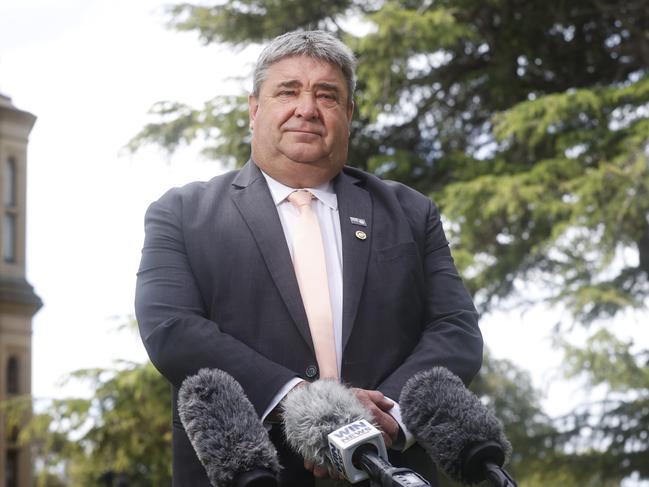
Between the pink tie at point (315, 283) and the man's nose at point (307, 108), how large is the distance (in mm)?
205

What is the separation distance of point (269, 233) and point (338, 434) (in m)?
0.73

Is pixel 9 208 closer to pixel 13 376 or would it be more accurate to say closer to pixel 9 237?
pixel 9 237

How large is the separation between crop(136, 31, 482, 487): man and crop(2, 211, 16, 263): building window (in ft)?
68.0

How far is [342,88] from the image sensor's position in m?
2.81

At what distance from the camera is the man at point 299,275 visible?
251cm

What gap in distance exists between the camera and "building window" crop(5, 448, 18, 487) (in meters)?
22.7

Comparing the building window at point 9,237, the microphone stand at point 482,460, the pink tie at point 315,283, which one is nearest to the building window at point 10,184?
the building window at point 9,237

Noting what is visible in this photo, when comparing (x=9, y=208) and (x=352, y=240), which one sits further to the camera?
(x=9, y=208)

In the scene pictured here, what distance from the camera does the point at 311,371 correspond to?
255cm

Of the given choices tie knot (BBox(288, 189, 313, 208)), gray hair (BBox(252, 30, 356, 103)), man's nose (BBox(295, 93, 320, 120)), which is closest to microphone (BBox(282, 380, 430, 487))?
tie knot (BBox(288, 189, 313, 208))

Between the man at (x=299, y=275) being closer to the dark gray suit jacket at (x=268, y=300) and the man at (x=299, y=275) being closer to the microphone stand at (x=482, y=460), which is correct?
the dark gray suit jacket at (x=268, y=300)

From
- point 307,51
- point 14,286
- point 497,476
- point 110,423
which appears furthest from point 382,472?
point 14,286

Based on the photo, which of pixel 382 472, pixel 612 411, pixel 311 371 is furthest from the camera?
pixel 612 411

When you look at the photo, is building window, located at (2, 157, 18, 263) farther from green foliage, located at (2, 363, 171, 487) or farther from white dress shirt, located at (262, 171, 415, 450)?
white dress shirt, located at (262, 171, 415, 450)
